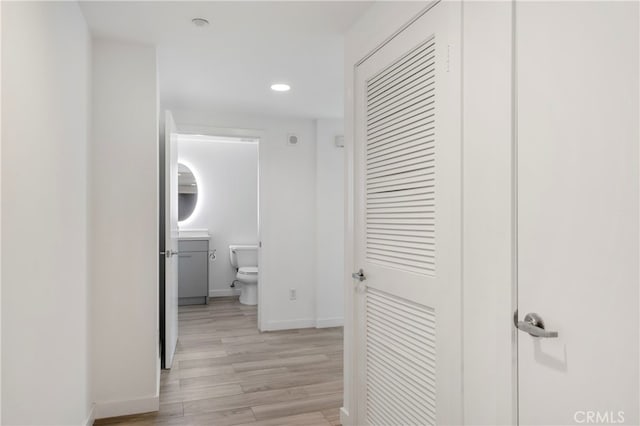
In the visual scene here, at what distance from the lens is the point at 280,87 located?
3.57m

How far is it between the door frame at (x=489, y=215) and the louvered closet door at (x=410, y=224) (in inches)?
1.9

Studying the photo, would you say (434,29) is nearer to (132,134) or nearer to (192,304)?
(132,134)

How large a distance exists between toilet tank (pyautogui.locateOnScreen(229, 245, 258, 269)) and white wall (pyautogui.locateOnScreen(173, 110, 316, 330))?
164 cm

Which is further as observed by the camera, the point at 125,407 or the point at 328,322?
the point at 328,322

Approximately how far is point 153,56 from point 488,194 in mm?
2278

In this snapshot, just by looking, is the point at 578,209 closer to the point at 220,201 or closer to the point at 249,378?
the point at 249,378

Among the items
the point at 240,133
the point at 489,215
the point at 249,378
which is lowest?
the point at 249,378

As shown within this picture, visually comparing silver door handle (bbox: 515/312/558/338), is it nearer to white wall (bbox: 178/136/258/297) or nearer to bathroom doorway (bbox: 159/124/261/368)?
bathroom doorway (bbox: 159/124/261/368)

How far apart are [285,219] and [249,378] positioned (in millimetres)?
1883

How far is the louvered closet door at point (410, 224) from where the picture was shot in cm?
160

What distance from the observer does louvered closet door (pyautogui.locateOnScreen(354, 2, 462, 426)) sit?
5.26ft

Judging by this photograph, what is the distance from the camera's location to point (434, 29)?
1.69 m

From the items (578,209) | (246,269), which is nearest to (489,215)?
(578,209)

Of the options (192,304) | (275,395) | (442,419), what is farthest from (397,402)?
(192,304)
